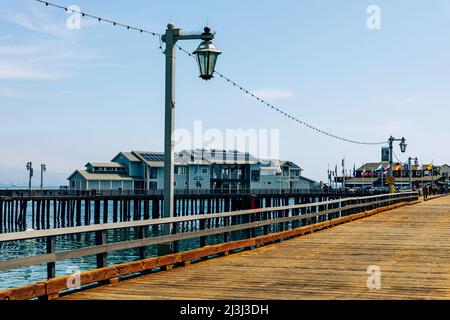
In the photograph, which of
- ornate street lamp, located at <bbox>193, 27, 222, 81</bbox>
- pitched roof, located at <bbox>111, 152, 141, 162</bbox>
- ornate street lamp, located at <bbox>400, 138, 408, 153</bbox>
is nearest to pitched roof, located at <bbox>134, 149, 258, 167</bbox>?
pitched roof, located at <bbox>111, 152, 141, 162</bbox>

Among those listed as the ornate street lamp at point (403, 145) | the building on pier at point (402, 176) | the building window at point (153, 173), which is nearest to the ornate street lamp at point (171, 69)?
the ornate street lamp at point (403, 145)

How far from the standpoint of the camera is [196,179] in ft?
352

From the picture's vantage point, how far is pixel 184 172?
107 metres

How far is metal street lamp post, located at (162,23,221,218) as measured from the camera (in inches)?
550

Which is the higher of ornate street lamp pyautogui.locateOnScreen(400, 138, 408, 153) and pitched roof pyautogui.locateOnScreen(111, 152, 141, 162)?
pitched roof pyautogui.locateOnScreen(111, 152, 141, 162)

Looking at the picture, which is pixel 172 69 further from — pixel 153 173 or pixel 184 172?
pixel 184 172

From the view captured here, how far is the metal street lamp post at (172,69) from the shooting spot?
1398 cm

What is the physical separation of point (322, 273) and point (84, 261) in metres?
26.4

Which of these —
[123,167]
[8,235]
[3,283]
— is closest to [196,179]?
[123,167]

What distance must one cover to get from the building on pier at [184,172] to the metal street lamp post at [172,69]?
286 feet

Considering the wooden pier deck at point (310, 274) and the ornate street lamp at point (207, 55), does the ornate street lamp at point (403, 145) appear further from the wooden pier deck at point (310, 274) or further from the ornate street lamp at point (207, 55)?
the ornate street lamp at point (207, 55)

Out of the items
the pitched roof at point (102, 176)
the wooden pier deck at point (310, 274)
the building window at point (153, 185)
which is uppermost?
the pitched roof at point (102, 176)

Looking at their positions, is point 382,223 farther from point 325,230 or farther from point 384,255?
point 384,255

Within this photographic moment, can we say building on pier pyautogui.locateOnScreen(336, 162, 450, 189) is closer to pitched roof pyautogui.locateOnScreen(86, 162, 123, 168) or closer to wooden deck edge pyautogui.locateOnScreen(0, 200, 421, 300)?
pitched roof pyautogui.locateOnScreen(86, 162, 123, 168)
